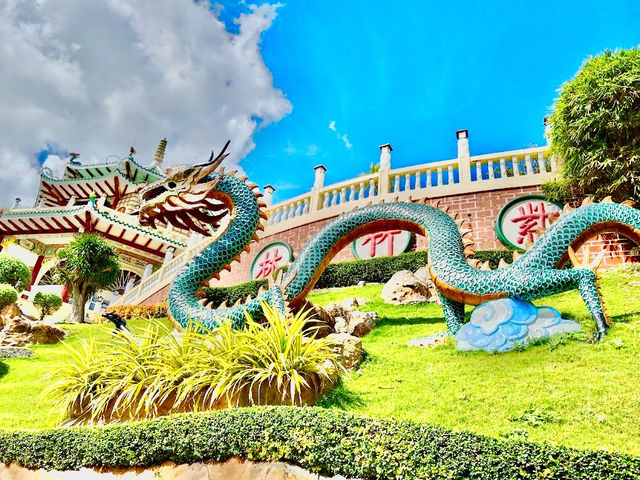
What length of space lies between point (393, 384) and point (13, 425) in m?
3.92

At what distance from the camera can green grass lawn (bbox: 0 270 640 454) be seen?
308cm

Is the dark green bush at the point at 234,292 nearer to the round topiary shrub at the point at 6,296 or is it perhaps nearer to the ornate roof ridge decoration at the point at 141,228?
the round topiary shrub at the point at 6,296

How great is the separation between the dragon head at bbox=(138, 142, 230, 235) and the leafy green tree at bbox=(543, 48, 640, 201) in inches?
298

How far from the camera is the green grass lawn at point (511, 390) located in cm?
308

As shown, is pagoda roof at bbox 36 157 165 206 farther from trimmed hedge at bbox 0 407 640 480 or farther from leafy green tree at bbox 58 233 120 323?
trimmed hedge at bbox 0 407 640 480

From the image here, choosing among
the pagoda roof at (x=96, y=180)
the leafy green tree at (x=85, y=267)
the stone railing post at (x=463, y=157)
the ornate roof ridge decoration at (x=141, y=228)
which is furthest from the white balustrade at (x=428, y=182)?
the pagoda roof at (x=96, y=180)

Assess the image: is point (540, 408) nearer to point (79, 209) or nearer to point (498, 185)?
point (498, 185)

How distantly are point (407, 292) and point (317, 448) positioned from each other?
222 inches

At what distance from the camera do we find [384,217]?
565cm

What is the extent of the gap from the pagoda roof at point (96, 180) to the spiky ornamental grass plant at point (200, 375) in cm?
2321

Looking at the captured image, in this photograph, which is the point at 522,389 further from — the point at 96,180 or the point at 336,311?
the point at 96,180

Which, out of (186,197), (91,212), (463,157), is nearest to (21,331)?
(186,197)

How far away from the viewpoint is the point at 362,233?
5.82m

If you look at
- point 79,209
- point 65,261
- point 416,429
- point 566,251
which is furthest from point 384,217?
point 79,209
